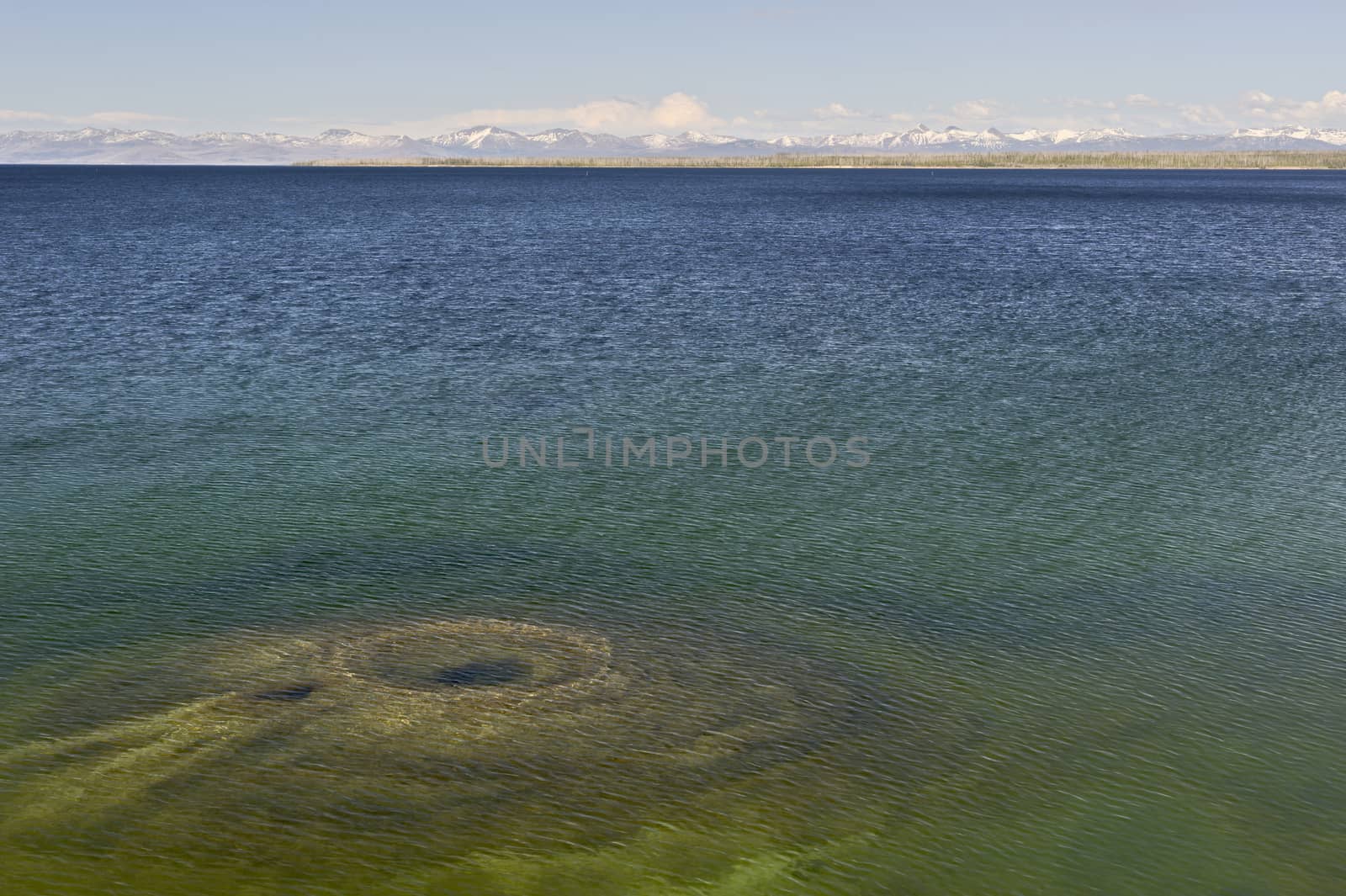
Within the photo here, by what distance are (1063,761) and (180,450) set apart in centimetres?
3003

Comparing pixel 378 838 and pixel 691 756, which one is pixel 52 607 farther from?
pixel 691 756

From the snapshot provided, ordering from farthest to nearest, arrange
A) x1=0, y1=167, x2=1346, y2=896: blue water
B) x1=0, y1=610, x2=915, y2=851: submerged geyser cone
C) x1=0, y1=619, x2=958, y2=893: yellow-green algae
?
1. x1=0, y1=610, x2=915, y2=851: submerged geyser cone
2. x1=0, y1=167, x2=1346, y2=896: blue water
3. x1=0, y1=619, x2=958, y2=893: yellow-green algae

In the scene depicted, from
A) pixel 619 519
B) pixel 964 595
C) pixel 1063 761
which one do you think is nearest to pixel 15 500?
pixel 619 519

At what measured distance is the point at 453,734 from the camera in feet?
66.8

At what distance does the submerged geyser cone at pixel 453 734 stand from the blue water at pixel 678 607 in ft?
0.28

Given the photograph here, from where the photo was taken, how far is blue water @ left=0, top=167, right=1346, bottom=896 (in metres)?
17.8

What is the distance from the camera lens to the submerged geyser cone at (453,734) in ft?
59.8

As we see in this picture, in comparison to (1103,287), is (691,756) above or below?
below

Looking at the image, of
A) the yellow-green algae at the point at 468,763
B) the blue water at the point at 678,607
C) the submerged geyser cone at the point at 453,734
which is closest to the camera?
the yellow-green algae at the point at 468,763

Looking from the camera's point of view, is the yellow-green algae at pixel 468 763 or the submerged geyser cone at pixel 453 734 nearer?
the yellow-green algae at pixel 468 763

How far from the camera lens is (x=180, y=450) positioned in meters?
38.6

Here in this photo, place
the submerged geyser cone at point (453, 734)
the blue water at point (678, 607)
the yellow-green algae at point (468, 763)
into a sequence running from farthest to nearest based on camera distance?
the submerged geyser cone at point (453, 734) < the blue water at point (678, 607) < the yellow-green algae at point (468, 763)

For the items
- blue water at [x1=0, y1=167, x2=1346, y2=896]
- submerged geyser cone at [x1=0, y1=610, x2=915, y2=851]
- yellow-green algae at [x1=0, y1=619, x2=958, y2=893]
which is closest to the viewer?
yellow-green algae at [x1=0, y1=619, x2=958, y2=893]

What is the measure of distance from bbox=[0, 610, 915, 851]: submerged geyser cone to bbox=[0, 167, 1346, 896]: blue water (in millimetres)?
87
